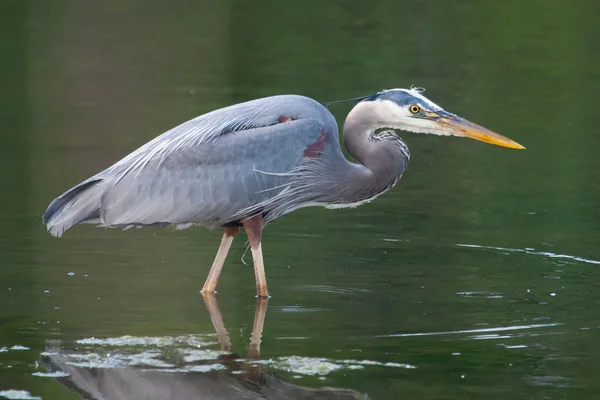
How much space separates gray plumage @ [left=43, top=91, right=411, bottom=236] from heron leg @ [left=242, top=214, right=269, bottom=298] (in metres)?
0.06

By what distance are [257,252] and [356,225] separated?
2.25m

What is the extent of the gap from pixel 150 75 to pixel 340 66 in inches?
106

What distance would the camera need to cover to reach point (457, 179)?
1234 cm

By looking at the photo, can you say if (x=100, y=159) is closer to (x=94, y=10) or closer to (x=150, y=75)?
(x=150, y=75)

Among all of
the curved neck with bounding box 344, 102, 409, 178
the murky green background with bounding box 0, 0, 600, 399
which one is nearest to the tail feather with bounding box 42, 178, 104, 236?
the murky green background with bounding box 0, 0, 600, 399

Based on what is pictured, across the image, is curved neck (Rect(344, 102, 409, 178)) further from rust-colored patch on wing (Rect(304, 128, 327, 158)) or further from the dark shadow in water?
the dark shadow in water

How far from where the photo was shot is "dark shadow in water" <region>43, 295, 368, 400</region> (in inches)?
235

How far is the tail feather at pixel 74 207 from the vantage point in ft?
26.6

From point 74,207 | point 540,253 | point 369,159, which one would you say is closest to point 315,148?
point 369,159

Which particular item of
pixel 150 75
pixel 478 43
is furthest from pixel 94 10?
pixel 478 43

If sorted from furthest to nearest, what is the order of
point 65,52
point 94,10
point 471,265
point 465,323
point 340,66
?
1. point 94,10
2. point 65,52
3. point 340,66
4. point 471,265
5. point 465,323

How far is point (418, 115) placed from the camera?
8.62m

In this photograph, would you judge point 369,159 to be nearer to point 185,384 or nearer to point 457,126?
point 457,126

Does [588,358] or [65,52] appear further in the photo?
[65,52]
